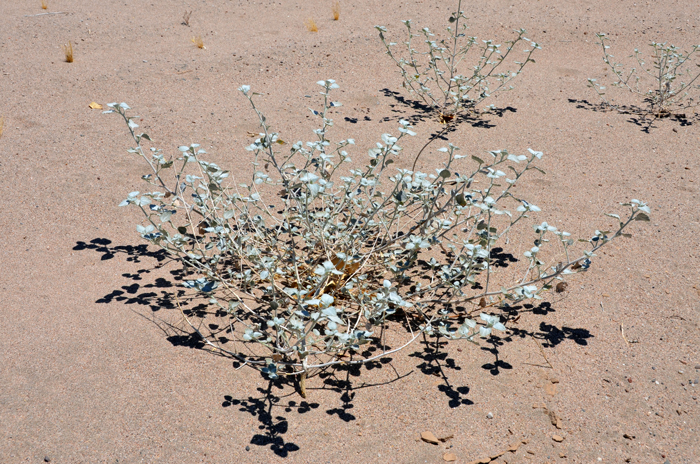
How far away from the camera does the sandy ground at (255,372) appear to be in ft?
7.24


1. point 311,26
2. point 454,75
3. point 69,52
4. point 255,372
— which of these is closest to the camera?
point 255,372

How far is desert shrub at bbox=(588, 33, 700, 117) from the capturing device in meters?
5.24

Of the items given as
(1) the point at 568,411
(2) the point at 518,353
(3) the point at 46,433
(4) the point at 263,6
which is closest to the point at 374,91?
(4) the point at 263,6

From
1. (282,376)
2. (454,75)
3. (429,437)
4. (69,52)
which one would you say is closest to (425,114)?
(454,75)

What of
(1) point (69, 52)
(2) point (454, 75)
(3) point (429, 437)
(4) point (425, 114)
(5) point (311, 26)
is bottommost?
(3) point (429, 437)

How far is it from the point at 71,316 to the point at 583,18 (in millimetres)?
7478

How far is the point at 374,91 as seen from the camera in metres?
5.48

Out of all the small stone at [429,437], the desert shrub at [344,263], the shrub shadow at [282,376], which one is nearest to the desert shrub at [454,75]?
the desert shrub at [344,263]

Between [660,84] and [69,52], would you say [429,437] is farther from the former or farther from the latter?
[69,52]

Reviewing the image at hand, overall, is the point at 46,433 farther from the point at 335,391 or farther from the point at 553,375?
the point at 553,375

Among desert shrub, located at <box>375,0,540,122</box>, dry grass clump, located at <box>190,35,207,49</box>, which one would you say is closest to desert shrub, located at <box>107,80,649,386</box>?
desert shrub, located at <box>375,0,540,122</box>

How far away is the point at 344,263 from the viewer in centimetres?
253

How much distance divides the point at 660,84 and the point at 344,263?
427 centimetres

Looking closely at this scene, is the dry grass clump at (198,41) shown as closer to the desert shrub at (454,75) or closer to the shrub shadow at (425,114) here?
the desert shrub at (454,75)
